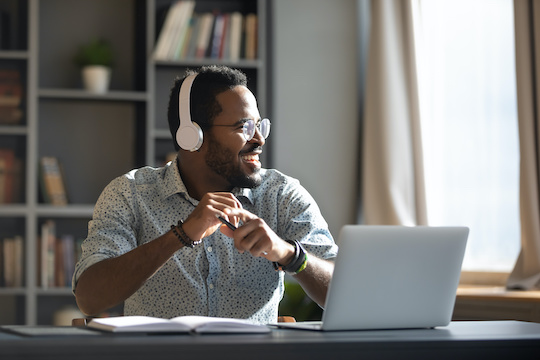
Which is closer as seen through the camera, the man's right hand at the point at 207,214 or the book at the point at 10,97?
the man's right hand at the point at 207,214

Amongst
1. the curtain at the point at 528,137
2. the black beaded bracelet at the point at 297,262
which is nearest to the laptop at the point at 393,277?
the black beaded bracelet at the point at 297,262

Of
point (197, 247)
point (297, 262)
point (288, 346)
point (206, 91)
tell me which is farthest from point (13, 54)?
point (288, 346)

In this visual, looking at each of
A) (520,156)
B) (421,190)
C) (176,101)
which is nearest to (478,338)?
(176,101)

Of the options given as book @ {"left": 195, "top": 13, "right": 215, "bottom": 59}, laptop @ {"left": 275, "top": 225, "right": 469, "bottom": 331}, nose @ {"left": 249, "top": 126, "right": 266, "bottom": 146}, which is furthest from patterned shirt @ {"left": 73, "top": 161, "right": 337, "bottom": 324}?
book @ {"left": 195, "top": 13, "right": 215, "bottom": 59}

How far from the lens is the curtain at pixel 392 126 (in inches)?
145

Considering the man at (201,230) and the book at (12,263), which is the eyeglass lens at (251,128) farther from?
the book at (12,263)

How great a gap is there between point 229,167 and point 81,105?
6.35 feet

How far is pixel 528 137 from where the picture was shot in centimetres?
323

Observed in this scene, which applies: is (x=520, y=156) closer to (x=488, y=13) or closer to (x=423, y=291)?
(x=488, y=13)

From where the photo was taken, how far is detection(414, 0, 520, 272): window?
11.4ft

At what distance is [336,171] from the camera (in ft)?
13.0

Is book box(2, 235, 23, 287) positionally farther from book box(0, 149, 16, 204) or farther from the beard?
the beard

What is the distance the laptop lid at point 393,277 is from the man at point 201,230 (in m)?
0.36

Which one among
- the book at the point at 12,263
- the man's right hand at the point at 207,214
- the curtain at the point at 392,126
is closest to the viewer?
the man's right hand at the point at 207,214
